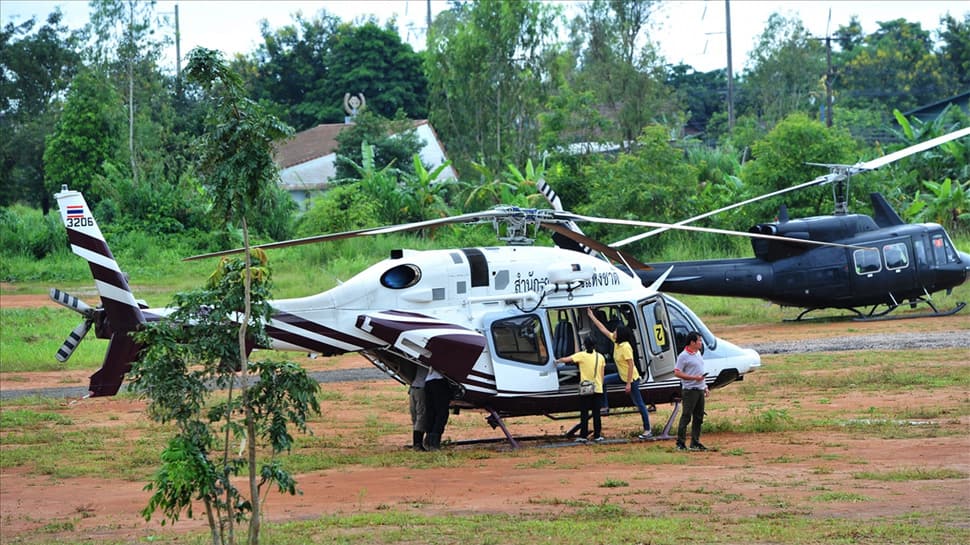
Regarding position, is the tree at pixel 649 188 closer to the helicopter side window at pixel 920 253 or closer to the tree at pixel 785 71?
the helicopter side window at pixel 920 253

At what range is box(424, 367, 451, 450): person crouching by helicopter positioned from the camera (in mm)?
14750

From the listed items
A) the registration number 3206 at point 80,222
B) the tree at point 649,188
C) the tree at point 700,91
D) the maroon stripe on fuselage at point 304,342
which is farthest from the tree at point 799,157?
the tree at point 700,91

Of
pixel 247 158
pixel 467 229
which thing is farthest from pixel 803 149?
pixel 247 158

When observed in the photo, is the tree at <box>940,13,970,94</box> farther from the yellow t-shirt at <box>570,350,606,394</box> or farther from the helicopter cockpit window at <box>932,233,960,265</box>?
the yellow t-shirt at <box>570,350,606,394</box>

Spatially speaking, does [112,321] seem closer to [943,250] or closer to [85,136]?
[943,250]

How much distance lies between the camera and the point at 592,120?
4388 cm

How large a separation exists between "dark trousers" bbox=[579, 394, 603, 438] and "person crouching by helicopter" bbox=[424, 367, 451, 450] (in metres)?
1.61

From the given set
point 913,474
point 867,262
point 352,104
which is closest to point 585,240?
point 913,474

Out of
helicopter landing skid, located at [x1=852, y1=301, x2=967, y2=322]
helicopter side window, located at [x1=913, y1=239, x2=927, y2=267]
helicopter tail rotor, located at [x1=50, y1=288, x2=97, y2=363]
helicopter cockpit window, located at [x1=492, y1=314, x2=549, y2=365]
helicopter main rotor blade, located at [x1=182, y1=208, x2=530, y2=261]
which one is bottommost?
helicopter landing skid, located at [x1=852, y1=301, x2=967, y2=322]

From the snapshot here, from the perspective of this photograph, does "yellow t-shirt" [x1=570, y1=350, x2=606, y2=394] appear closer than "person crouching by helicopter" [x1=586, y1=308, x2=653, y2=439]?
Yes

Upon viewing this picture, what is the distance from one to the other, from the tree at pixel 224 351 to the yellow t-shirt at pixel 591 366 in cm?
617

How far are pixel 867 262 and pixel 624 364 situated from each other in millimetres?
12233

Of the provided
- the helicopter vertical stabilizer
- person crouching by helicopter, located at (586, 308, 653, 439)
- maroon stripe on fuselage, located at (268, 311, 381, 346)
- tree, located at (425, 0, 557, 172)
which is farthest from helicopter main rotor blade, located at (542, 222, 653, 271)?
tree, located at (425, 0, 557, 172)

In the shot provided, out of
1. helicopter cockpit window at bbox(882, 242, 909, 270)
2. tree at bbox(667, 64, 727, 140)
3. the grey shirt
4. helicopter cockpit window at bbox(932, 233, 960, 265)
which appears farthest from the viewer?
tree at bbox(667, 64, 727, 140)
